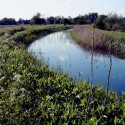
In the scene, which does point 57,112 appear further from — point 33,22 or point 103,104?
point 33,22

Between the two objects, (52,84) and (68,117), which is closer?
(68,117)

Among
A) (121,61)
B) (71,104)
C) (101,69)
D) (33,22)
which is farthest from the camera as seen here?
(33,22)

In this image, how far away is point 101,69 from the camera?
18.0 meters

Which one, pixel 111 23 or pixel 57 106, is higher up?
pixel 57 106

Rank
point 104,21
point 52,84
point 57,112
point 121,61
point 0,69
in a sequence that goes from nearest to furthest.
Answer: point 57,112
point 52,84
point 0,69
point 121,61
point 104,21

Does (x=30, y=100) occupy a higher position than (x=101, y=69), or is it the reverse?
(x=30, y=100)

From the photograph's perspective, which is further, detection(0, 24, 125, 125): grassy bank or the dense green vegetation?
the dense green vegetation

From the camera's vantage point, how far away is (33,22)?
7938cm

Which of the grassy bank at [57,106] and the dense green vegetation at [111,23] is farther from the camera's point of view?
the dense green vegetation at [111,23]

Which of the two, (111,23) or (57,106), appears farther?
(111,23)

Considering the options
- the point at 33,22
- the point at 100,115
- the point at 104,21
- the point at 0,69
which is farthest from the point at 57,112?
the point at 33,22

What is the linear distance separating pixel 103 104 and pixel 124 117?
91 centimetres

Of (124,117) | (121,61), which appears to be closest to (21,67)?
(124,117)

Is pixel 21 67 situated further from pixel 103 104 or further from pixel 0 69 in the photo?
pixel 103 104
